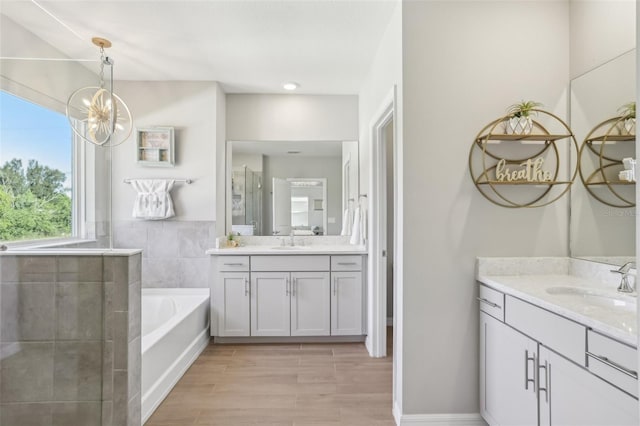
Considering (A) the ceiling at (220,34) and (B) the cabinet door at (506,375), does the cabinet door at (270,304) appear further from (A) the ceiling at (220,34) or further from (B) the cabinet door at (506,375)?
(A) the ceiling at (220,34)

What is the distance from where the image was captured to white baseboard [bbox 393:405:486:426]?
1905mm

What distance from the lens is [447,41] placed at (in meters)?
1.95

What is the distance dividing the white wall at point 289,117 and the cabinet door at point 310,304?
1.53m

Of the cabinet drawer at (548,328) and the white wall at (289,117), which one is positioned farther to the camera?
the white wall at (289,117)

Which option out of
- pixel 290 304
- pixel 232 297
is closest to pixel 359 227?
pixel 290 304

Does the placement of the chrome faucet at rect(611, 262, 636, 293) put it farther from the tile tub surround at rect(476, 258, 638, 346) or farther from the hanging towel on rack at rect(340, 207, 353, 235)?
the hanging towel on rack at rect(340, 207, 353, 235)

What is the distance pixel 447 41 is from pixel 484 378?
6.24 feet

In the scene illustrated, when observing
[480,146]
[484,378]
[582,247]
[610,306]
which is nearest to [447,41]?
[480,146]

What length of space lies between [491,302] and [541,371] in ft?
1.35

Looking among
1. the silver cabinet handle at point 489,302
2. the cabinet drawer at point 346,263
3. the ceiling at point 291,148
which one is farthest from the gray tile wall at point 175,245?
the silver cabinet handle at point 489,302

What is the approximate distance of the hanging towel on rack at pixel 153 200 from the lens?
3334 millimetres

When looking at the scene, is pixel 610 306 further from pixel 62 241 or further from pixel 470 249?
pixel 62 241

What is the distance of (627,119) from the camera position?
5.56ft

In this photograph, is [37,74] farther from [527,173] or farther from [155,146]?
[527,173]
